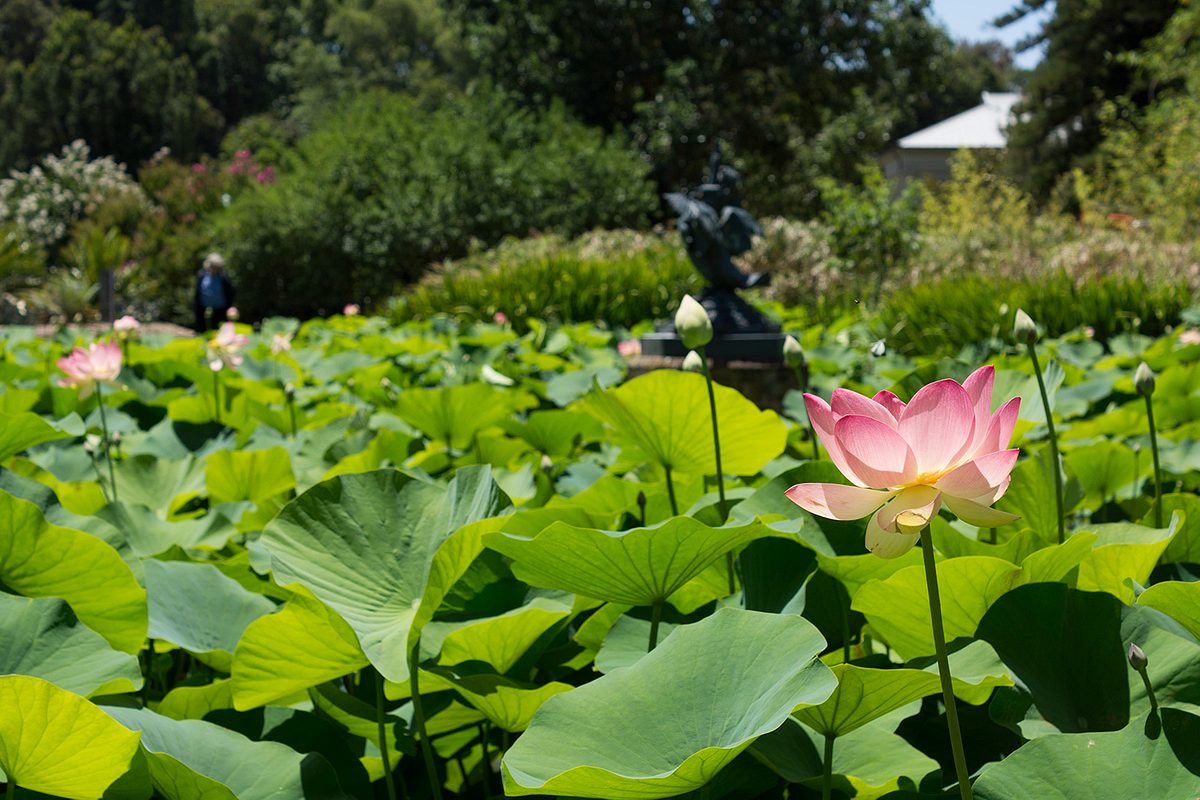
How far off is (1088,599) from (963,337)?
4.92 meters

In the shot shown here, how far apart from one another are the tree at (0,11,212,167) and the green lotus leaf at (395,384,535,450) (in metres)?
33.4

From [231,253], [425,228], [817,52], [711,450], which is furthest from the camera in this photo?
[817,52]

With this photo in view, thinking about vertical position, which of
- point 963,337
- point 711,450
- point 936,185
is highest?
point 711,450

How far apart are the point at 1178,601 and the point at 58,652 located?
0.77 metres

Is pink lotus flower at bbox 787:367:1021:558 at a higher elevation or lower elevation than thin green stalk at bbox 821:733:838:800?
higher

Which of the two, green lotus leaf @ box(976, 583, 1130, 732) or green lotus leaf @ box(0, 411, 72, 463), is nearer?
green lotus leaf @ box(976, 583, 1130, 732)

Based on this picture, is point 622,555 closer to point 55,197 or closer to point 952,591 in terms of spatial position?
point 952,591

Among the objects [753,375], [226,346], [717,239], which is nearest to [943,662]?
[226,346]

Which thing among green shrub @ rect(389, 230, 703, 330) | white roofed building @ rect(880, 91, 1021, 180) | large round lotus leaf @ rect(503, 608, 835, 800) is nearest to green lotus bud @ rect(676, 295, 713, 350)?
large round lotus leaf @ rect(503, 608, 835, 800)

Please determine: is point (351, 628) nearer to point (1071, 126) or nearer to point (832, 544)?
point (832, 544)

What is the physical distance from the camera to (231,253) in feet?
51.2

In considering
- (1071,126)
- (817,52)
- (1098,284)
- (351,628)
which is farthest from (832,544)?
(1071,126)

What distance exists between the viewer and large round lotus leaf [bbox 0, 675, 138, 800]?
1.76 feet

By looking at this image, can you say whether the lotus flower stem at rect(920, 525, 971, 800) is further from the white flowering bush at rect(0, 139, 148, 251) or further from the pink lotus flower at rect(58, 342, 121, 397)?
the white flowering bush at rect(0, 139, 148, 251)
